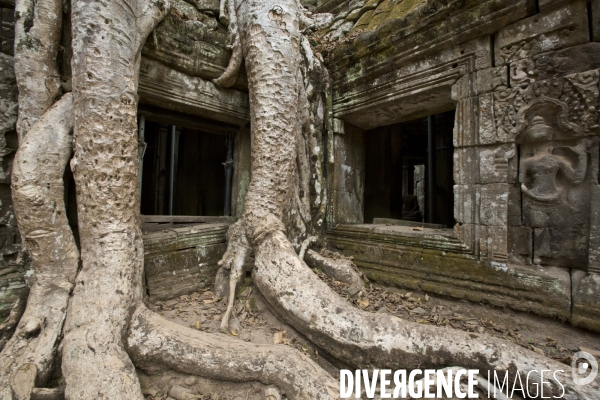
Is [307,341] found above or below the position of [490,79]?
below

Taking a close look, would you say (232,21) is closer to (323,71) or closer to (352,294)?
(323,71)

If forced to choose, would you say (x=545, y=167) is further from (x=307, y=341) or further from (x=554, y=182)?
(x=307, y=341)

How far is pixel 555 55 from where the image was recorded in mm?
2227

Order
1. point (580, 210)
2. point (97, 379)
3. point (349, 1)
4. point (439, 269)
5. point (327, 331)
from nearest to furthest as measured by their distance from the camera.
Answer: point (97, 379) < point (327, 331) < point (580, 210) < point (439, 269) < point (349, 1)

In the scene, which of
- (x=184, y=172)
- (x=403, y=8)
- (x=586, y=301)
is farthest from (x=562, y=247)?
(x=184, y=172)

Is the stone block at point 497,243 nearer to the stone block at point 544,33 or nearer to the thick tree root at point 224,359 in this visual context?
the stone block at point 544,33

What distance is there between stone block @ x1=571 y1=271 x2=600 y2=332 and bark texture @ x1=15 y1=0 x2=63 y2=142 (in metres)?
3.96

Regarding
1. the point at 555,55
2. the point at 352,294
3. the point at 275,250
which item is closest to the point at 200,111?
the point at 275,250

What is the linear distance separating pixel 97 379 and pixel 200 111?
8.13 ft

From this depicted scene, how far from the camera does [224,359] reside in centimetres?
171

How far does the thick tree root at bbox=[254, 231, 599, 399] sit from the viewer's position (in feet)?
4.88

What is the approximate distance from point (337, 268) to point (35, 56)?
2921 millimetres

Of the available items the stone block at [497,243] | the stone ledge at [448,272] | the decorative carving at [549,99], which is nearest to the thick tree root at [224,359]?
the stone ledge at [448,272]

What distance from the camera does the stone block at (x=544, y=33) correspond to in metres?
2.14
